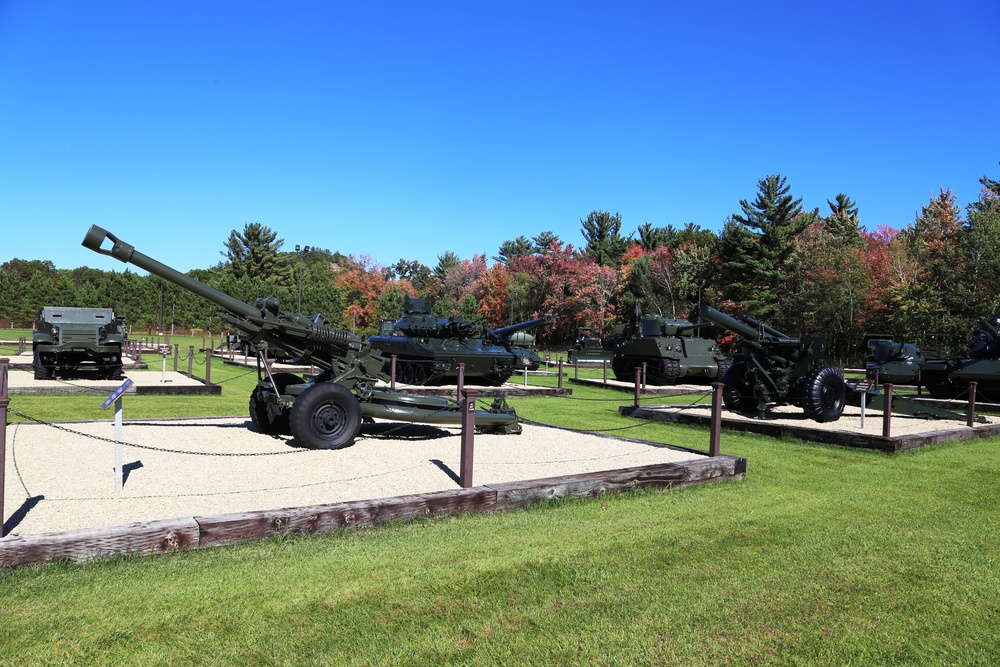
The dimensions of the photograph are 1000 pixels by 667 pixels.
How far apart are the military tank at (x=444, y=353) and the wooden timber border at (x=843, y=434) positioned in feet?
25.0

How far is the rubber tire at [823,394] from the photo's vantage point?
1202cm

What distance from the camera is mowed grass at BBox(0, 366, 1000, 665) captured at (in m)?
3.52

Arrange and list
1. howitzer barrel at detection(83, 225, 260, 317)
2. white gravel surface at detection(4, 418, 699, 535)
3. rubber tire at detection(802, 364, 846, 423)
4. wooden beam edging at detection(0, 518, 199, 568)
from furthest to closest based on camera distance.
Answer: rubber tire at detection(802, 364, 846, 423), howitzer barrel at detection(83, 225, 260, 317), white gravel surface at detection(4, 418, 699, 535), wooden beam edging at detection(0, 518, 199, 568)

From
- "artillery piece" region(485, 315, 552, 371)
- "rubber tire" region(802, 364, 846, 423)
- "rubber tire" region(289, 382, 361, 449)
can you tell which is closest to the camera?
"rubber tire" region(289, 382, 361, 449)

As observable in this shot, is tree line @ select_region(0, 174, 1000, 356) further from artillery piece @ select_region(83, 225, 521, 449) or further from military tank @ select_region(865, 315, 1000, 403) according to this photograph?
artillery piece @ select_region(83, 225, 521, 449)

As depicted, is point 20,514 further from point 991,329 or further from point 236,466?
point 991,329

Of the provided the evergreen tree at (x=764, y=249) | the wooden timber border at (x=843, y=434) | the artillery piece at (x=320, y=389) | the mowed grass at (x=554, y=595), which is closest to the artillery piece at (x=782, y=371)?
the wooden timber border at (x=843, y=434)

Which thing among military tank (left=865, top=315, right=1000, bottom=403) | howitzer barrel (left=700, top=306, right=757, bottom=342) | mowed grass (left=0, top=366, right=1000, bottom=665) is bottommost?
mowed grass (left=0, top=366, right=1000, bottom=665)

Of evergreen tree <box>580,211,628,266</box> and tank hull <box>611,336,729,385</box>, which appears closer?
tank hull <box>611,336,729,385</box>

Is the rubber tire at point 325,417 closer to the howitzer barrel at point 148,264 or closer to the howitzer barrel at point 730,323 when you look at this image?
the howitzer barrel at point 148,264

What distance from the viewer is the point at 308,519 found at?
5.24 metres

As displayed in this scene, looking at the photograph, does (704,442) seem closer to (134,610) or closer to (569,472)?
(569,472)

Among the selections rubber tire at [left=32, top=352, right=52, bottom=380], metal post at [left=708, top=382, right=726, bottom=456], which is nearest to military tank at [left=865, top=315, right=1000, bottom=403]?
metal post at [left=708, top=382, right=726, bottom=456]

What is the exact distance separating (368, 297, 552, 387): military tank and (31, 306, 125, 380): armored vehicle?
6626 millimetres
